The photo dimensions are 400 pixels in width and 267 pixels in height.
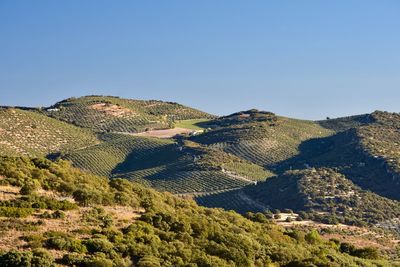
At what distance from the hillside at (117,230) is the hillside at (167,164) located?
6796cm

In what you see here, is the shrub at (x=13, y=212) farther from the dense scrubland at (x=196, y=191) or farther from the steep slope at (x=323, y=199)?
the steep slope at (x=323, y=199)

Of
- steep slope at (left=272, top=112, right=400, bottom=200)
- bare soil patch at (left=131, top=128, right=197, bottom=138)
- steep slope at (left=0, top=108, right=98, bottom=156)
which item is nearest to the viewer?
steep slope at (left=272, top=112, right=400, bottom=200)

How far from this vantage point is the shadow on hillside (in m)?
117

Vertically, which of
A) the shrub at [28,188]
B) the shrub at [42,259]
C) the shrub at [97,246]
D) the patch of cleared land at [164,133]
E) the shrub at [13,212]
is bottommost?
the shrub at [42,259]

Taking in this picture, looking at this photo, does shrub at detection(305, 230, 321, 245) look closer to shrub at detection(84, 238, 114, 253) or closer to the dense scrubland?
the dense scrubland

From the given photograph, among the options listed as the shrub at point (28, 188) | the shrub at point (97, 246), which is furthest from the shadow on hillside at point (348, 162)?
the shrub at point (97, 246)

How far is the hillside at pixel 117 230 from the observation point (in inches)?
1248

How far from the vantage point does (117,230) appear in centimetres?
3606

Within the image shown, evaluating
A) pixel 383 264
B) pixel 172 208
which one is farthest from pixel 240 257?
pixel 383 264

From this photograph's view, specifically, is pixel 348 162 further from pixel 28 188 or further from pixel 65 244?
pixel 65 244

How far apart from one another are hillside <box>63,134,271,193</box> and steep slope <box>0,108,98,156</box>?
5.21 metres

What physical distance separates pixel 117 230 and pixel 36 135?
121376 millimetres

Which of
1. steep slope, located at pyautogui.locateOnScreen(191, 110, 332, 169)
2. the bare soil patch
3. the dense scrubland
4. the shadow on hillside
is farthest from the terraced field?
the bare soil patch

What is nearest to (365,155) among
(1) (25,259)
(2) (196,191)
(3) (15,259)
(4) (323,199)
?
(4) (323,199)
